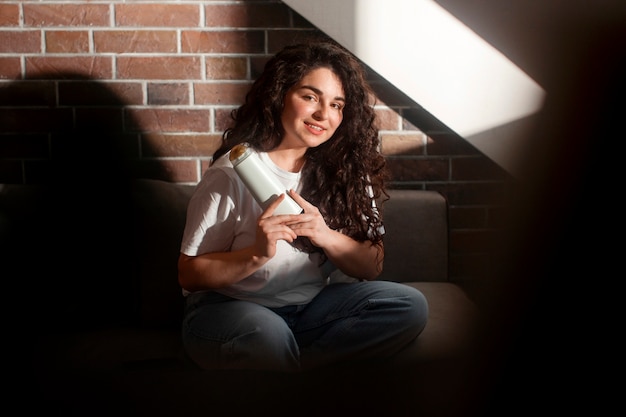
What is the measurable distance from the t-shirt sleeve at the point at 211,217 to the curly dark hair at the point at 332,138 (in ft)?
0.31

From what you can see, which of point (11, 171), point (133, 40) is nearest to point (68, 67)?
point (133, 40)

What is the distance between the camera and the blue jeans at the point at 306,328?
1.16 m

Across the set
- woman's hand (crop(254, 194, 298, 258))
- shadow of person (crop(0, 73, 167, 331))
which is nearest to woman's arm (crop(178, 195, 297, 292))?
woman's hand (crop(254, 194, 298, 258))

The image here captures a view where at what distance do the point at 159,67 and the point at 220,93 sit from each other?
154mm

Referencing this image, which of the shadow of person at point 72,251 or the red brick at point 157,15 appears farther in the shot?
the red brick at point 157,15

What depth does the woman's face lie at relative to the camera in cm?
124

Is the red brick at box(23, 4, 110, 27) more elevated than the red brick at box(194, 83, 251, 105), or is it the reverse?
the red brick at box(23, 4, 110, 27)

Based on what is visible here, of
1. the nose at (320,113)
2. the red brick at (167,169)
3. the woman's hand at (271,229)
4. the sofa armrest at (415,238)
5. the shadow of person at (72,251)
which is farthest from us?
the red brick at (167,169)

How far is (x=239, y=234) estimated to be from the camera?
1.24 meters

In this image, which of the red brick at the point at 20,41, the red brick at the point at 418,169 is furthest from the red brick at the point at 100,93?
the red brick at the point at 418,169

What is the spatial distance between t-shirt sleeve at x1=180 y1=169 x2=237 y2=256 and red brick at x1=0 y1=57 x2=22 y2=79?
677 millimetres

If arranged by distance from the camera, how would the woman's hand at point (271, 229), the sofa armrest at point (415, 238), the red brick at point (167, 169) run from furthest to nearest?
the red brick at point (167, 169) → the sofa armrest at point (415, 238) → the woman's hand at point (271, 229)

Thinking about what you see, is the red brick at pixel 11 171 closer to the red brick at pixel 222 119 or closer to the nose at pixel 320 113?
the red brick at pixel 222 119

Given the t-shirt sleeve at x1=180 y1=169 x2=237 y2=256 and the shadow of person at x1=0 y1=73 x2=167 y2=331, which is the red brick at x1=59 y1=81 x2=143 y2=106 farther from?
the t-shirt sleeve at x1=180 y1=169 x2=237 y2=256
